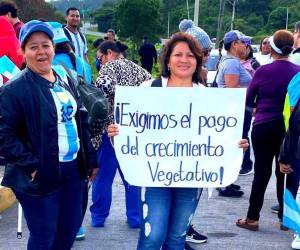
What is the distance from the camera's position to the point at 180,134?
12.3 feet

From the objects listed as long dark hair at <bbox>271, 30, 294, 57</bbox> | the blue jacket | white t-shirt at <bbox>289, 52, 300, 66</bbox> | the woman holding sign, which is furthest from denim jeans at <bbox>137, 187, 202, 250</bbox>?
white t-shirt at <bbox>289, 52, 300, 66</bbox>

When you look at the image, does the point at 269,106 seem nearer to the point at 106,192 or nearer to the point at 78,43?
the point at 106,192

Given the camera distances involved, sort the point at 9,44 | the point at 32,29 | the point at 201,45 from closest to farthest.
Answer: the point at 32,29
the point at 201,45
the point at 9,44

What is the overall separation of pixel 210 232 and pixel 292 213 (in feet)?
3.16

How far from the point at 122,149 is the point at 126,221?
2009 mm

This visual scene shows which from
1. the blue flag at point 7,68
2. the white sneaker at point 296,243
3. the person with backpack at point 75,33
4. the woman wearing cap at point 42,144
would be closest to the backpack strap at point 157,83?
the woman wearing cap at point 42,144

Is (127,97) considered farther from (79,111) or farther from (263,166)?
(263,166)

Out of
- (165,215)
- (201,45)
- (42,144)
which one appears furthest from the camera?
(201,45)

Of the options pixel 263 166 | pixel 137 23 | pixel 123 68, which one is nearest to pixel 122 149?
pixel 123 68

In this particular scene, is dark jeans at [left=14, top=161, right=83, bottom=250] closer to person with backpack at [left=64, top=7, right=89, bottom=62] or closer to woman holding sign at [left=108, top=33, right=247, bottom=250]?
woman holding sign at [left=108, top=33, right=247, bottom=250]

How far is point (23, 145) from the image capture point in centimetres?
338

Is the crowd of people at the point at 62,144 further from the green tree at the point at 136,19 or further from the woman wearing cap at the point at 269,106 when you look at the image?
the green tree at the point at 136,19

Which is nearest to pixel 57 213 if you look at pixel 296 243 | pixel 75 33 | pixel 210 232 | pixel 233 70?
pixel 210 232

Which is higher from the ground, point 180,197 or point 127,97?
point 127,97
